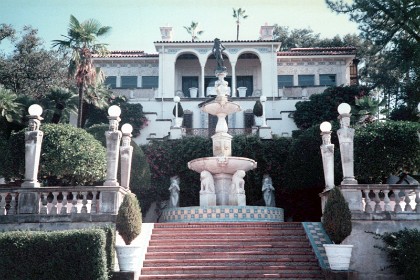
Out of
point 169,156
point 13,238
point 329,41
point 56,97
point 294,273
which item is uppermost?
point 329,41

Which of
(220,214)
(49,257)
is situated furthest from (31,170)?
A: (220,214)

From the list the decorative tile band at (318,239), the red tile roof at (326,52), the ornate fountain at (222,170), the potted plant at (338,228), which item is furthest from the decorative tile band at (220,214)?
the red tile roof at (326,52)

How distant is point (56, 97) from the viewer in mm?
29453

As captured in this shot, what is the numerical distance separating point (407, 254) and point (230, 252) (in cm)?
487

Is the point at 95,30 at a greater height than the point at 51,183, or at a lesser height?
greater

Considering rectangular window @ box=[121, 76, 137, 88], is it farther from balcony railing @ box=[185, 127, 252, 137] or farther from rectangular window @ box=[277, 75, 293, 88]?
rectangular window @ box=[277, 75, 293, 88]

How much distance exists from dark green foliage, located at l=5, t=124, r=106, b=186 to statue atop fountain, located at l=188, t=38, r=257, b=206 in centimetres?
449

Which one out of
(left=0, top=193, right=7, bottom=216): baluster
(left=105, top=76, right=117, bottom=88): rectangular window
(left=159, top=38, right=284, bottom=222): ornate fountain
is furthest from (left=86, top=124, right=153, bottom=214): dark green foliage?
(left=105, top=76, right=117, bottom=88): rectangular window

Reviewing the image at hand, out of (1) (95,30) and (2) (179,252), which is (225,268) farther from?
(1) (95,30)

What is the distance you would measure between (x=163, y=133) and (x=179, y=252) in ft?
74.5

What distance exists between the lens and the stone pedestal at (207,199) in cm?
2038

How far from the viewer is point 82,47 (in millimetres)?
27266

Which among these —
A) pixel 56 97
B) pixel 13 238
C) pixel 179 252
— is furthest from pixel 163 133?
pixel 13 238

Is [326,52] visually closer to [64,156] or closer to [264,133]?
[264,133]
